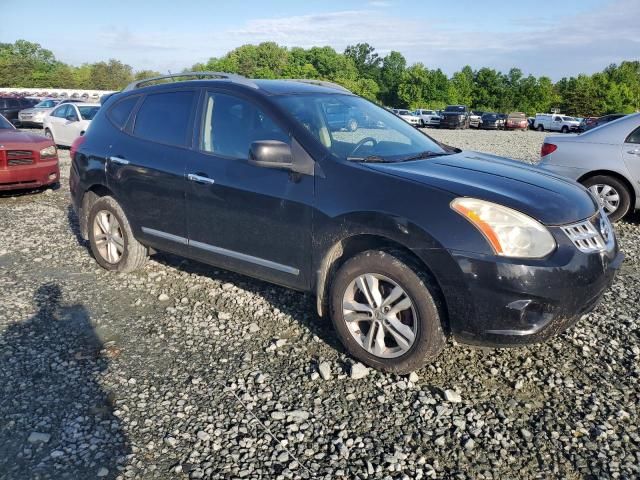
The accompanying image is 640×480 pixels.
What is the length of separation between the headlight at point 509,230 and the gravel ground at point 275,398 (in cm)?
92

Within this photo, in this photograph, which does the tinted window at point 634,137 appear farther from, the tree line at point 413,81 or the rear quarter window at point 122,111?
the tree line at point 413,81

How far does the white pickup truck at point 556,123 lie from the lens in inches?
1713

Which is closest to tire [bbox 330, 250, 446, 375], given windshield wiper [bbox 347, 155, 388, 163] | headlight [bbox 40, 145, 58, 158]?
windshield wiper [bbox 347, 155, 388, 163]

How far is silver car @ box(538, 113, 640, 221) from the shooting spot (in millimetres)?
7027

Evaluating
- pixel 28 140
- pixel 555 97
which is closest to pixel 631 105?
pixel 555 97

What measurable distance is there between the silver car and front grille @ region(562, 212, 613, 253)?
387 centimetres

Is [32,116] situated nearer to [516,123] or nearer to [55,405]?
[55,405]

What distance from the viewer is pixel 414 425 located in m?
2.96

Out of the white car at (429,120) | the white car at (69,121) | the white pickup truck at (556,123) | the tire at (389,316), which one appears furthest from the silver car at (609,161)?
the white pickup truck at (556,123)

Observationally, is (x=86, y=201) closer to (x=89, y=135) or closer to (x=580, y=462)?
(x=89, y=135)

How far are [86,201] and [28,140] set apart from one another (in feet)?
14.9

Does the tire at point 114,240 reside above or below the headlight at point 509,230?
below

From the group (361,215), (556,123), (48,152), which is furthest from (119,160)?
(556,123)

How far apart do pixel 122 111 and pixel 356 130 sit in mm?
2422
